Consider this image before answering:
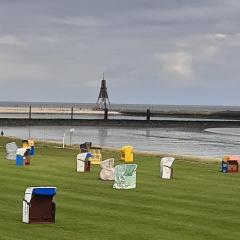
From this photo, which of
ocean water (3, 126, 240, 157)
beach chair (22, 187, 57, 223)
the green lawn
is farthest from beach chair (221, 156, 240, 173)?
ocean water (3, 126, 240, 157)

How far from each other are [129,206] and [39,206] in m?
3.66

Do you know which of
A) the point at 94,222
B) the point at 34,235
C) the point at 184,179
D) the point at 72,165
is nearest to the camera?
the point at 34,235

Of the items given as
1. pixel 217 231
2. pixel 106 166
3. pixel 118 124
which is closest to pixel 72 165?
pixel 106 166

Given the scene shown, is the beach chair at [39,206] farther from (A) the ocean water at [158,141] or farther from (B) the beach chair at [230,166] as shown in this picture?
(A) the ocean water at [158,141]

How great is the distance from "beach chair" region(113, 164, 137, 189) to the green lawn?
0.39m

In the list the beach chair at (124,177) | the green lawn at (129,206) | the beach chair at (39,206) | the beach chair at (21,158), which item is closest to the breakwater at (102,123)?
the beach chair at (21,158)

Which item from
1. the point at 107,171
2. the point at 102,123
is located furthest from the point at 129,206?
the point at 102,123

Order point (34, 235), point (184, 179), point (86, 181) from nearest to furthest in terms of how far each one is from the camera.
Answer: point (34, 235), point (86, 181), point (184, 179)

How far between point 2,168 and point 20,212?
11307 mm

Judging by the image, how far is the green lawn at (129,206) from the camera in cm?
1570

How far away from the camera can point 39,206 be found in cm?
1661

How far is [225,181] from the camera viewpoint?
27.0 meters

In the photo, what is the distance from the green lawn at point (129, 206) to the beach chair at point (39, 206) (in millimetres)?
265

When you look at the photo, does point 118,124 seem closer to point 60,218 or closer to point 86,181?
point 86,181
